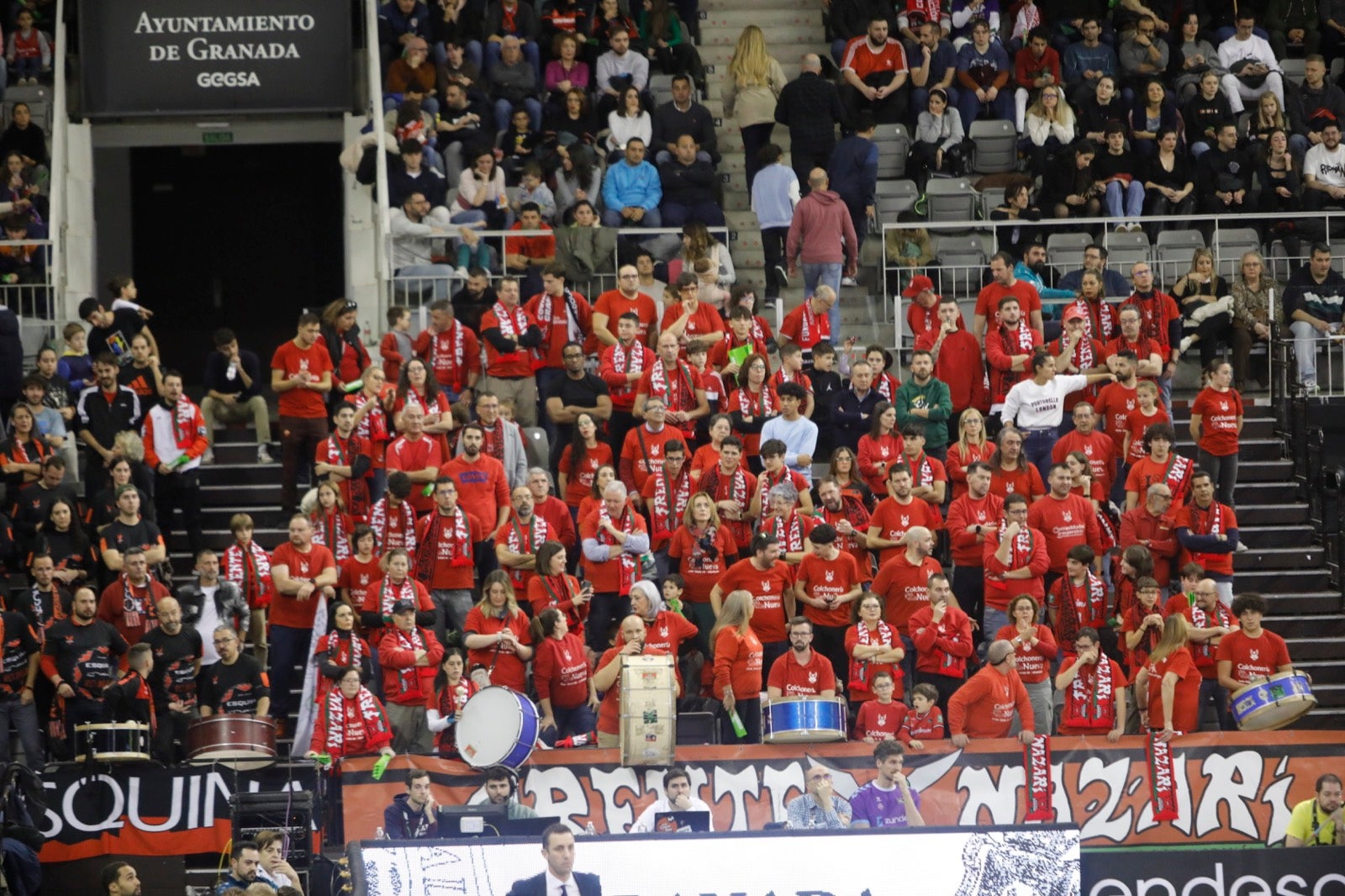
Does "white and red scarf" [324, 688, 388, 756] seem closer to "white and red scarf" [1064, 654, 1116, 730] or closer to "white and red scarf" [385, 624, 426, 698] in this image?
"white and red scarf" [385, 624, 426, 698]

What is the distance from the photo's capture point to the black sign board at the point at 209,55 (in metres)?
23.0

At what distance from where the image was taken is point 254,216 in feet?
87.7

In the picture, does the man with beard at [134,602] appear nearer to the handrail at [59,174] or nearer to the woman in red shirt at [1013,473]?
the handrail at [59,174]

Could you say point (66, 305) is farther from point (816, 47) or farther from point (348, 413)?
point (816, 47)

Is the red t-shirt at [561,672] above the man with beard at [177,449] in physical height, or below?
below

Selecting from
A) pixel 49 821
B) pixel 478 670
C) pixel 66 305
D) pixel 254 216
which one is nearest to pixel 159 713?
pixel 49 821

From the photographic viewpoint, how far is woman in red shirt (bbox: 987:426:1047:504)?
61.4ft

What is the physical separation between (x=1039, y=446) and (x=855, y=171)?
404cm

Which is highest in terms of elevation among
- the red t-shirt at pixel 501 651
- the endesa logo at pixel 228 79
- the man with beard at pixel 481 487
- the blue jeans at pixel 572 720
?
the endesa logo at pixel 228 79

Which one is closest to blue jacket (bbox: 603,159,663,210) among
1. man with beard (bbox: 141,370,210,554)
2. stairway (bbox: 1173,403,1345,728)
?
man with beard (bbox: 141,370,210,554)

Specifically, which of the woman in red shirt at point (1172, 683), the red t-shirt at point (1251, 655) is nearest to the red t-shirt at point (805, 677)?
the woman in red shirt at point (1172, 683)

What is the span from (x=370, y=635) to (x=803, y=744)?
3588mm

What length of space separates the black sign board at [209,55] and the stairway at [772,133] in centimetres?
424

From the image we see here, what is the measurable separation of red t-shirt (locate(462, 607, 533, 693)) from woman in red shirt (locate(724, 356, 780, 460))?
3.00 m
